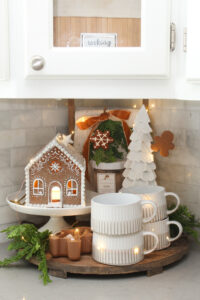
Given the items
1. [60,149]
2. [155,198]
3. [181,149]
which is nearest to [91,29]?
[60,149]

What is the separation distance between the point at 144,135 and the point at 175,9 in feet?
1.78

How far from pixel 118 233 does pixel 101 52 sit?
49 cm

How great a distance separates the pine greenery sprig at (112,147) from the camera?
1.66 meters

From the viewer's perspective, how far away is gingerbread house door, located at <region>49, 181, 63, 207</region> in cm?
151

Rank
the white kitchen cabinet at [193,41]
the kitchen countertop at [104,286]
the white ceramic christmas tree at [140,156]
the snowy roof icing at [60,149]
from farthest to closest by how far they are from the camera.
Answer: the white ceramic christmas tree at [140,156] → the snowy roof icing at [60,149] → the kitchen countertop at [104,286] → the white kitchen cabinet at [193,41]

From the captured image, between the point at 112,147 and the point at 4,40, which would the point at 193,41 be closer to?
the point at 4,40

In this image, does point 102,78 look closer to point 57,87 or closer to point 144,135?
point 57,87

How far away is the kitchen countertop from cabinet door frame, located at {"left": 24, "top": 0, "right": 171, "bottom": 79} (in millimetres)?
562

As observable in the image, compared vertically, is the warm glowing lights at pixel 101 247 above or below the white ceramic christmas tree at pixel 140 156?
below

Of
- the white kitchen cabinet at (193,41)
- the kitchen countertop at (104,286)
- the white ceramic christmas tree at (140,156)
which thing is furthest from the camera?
the white ceramic christmas tree at (140,156)

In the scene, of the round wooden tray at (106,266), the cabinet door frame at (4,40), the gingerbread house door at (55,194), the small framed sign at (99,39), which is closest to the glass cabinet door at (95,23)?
the small framed sign at (99,39)

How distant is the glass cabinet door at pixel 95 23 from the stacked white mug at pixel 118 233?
447 millimetres

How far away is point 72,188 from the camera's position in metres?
1.51

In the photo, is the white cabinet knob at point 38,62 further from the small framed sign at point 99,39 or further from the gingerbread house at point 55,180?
the gingerbread house at point 55,180
